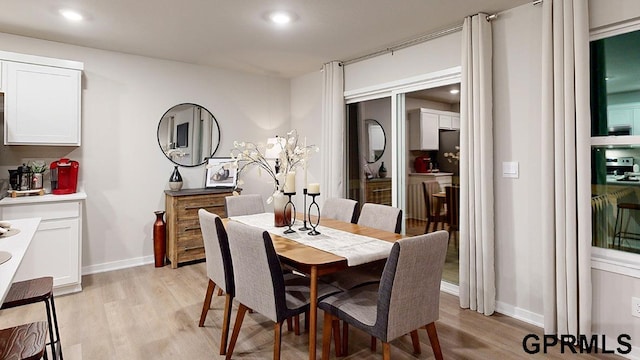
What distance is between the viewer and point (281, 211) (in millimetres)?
2809

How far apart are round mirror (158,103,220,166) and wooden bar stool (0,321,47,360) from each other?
10.2 feet

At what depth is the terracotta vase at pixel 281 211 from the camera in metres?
2.79

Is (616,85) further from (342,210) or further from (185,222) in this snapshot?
(185,222)

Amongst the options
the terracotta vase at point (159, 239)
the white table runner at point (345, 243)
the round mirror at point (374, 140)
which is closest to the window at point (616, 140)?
the white table runner at point (345, 243)

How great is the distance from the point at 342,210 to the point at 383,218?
1.64ft

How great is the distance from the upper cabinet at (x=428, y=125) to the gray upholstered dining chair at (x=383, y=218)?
3.59 feet

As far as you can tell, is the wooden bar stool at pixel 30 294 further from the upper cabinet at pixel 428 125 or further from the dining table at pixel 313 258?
the upper cabinet at pixel 428 125

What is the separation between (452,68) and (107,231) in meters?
4.04

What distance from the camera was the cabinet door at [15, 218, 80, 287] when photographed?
3230 millimetres

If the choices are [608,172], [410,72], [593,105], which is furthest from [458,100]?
[608,172]

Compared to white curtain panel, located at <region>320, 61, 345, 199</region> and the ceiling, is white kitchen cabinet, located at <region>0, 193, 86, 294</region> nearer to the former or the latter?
the ceiling

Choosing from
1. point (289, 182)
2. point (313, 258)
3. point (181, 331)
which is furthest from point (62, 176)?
point (313, 258)

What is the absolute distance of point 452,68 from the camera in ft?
10.9

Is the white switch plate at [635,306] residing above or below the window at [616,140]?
below
